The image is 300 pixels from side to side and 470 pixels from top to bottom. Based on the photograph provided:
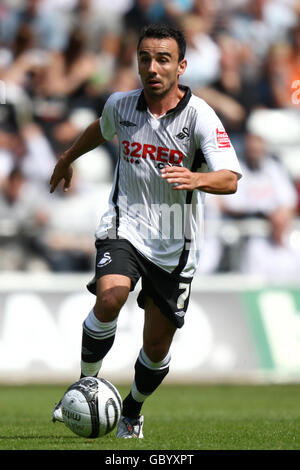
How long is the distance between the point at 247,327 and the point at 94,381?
262 inches

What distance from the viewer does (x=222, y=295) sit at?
1262 centimetres

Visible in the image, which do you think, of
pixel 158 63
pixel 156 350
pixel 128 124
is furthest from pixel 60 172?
pixel 156 350

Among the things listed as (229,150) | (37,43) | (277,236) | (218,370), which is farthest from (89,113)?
(229,150)

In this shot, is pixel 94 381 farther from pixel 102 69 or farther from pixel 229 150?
pixel 102 69

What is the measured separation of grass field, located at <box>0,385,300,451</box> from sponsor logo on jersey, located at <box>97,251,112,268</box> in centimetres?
123

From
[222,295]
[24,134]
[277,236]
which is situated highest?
[24,134]

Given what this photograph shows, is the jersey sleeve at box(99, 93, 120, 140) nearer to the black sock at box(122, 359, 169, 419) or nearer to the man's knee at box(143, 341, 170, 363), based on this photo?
the man's knee at box(143, 341, 170, 363)

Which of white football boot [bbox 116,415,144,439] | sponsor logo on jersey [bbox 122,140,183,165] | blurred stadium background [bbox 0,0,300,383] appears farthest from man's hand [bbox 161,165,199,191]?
blurred stadium background [bbox 0,0,300,383]

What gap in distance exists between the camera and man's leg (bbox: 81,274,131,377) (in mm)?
6195

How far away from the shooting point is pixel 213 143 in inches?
246

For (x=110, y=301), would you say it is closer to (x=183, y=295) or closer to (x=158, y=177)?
(x=183, y=295)
